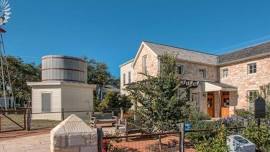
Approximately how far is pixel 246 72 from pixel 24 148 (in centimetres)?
2079

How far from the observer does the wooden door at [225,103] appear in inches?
1034

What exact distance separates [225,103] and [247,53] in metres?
5.29

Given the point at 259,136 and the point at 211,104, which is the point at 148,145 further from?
the point at 211,104

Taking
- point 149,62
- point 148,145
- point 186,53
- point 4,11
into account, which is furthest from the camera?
point 186,53

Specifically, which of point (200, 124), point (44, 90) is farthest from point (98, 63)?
point (200, 124)

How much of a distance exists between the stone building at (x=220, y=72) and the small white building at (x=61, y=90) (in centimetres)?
571

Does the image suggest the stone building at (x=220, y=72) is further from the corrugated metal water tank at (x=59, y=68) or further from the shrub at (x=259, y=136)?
the shrub at (x=259, y=136)

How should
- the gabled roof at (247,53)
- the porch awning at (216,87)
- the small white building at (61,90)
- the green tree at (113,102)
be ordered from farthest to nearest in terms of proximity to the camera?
the porch awning at (216,87), the green tree at (113,102), the gabled roof at (247,53), the small white building at (61,90)

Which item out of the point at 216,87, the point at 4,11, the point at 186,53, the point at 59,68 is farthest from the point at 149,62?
the point at 4,11

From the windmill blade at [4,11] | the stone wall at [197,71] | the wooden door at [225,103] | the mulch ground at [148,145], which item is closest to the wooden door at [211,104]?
the wooden door at [225,103]

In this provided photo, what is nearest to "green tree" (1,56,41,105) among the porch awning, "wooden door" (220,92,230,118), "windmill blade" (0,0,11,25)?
"windmill blade" (0,0,11,25)

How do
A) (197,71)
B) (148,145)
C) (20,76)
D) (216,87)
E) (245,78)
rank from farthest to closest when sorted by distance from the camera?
(20,76) < (197,71) < (216,87) < (245,78) < (148,145)

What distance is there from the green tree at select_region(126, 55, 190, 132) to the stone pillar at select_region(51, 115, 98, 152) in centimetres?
541

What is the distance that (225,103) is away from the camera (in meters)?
26.7
